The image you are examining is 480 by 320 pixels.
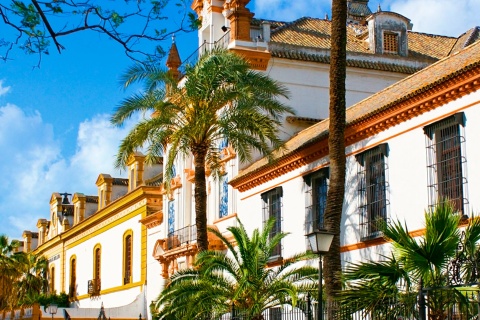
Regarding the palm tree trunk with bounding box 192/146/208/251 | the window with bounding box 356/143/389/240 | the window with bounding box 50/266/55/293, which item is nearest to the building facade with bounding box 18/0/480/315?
the window with bounding box 356/143/389/240

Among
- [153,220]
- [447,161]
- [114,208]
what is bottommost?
[447,161]

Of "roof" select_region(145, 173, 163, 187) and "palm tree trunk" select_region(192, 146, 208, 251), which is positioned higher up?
"roof" select_region(145, 173, 163, 187)

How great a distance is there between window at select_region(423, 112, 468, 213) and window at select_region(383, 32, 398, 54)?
14.1 metres

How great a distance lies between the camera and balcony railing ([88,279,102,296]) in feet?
157

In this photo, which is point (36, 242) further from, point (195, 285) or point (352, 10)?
point (195, 285)

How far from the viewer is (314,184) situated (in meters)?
25.4

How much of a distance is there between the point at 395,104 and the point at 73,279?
37.2 meters

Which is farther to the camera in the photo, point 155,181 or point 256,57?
point 155,181

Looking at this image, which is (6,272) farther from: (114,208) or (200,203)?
(200,203)

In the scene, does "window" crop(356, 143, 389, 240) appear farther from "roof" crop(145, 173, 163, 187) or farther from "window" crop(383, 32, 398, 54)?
"roof" crop(145, 173, 163, 187)

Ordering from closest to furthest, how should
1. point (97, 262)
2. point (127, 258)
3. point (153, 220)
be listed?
point (153, 220) → point (127, 258) → point (97, 262)

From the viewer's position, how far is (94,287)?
158 feet

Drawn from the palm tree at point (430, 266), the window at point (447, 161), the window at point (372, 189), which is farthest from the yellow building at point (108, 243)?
the palm tree at point (430, 266)

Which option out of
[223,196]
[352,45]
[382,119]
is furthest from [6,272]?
[382,119]
